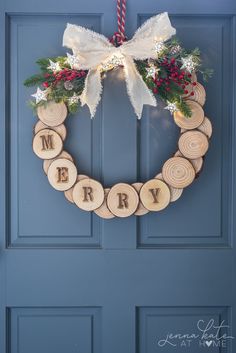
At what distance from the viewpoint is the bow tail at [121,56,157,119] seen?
1348 mm

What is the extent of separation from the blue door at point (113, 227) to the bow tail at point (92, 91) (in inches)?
4.3

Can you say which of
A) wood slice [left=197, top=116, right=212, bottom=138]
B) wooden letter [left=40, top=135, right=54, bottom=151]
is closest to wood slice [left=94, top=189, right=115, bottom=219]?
wooden letter [left=40, top=135, right=54, bottom=151]

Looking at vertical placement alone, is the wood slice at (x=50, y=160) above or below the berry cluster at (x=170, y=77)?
below

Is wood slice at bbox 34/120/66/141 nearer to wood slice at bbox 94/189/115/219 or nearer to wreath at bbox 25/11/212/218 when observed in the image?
wreath at bbox 25/11/212/218

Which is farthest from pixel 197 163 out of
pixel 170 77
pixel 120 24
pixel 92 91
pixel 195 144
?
pixel 120 24

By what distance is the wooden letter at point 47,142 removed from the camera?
1425 mm

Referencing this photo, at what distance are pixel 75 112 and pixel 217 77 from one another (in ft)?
1.56

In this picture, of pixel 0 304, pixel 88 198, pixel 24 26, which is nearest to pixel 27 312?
pixel 0 304

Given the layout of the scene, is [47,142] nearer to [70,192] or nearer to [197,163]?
[70,192]

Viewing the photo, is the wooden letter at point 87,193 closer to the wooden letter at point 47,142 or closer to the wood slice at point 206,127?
→ the wooden letter at point 47,142

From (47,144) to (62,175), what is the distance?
11 cm

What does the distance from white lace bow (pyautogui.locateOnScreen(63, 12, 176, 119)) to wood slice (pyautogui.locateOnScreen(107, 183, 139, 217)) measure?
0.24 metres

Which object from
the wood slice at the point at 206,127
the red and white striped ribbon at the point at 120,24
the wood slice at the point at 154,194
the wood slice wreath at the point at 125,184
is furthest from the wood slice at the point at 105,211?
the red and white striped ribbon at the point at 120,24

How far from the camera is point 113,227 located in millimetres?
1484
